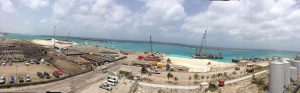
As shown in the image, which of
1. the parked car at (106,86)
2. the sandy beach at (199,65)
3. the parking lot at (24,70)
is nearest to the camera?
the parked car at (106,86)

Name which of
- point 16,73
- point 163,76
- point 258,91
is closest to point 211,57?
point 163,76

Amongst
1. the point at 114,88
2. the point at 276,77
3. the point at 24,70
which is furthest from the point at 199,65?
the point at 24,70

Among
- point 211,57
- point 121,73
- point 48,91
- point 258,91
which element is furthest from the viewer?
point 211,57

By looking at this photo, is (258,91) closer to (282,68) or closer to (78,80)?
(282,68)

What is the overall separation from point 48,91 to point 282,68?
1702 inches

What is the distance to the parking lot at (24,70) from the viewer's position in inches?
2574

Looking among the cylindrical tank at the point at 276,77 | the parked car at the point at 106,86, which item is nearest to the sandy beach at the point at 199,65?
the cylindrical tank at the point at 276,77

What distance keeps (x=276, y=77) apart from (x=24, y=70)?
55633 mm

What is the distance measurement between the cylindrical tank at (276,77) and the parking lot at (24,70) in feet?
147

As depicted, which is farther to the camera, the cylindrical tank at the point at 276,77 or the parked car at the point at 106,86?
the parked car at the point at 106,86

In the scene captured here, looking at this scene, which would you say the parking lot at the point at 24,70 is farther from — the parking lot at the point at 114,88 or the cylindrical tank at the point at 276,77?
the cylindrical tank at the point at 276,77

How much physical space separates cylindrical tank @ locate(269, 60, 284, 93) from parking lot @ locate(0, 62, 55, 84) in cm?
4478

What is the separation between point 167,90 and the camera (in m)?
63.8

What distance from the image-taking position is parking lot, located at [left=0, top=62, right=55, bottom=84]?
65.4 meters
